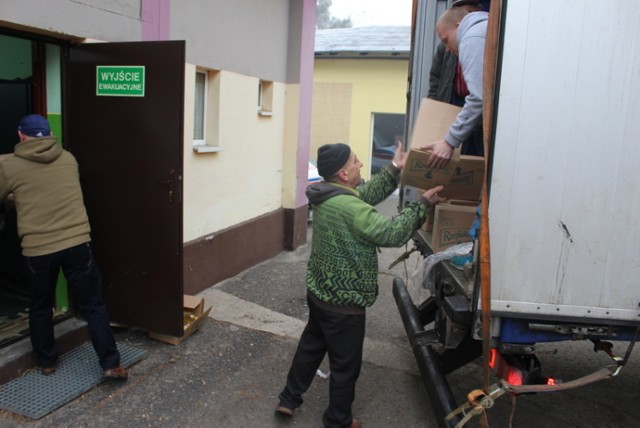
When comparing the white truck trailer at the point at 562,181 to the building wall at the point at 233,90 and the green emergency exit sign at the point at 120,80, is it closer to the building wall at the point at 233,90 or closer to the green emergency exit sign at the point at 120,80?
the green emergency exit sign at the point at 120,80

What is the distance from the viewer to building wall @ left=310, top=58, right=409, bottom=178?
14844mm

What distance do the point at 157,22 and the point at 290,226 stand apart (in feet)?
11.9

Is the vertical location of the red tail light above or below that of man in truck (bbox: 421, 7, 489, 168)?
below

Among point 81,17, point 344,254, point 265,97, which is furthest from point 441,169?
point 265,97

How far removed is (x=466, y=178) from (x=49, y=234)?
2.69 metres

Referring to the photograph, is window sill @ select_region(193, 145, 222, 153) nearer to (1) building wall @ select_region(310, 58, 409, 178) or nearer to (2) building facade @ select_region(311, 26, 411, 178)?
(1) building wall @ select_region(310, 58, 409, 178)

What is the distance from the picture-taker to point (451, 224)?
11.2 feet

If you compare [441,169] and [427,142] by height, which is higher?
[427,142]

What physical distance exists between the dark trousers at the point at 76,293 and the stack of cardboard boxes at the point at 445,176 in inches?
90.0

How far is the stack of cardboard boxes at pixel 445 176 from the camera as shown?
10.2ft

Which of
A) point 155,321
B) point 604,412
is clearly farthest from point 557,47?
point 155,321

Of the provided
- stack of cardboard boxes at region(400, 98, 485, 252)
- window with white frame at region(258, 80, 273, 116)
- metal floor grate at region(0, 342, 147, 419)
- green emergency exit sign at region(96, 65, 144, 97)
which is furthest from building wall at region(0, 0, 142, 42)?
window with white frame at region(258, 80, 273, 116)

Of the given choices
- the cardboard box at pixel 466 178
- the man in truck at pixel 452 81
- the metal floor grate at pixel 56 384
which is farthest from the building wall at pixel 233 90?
the cardboard box at pixel 466 178

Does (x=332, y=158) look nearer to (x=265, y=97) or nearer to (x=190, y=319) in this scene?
(x=190, y=319)
